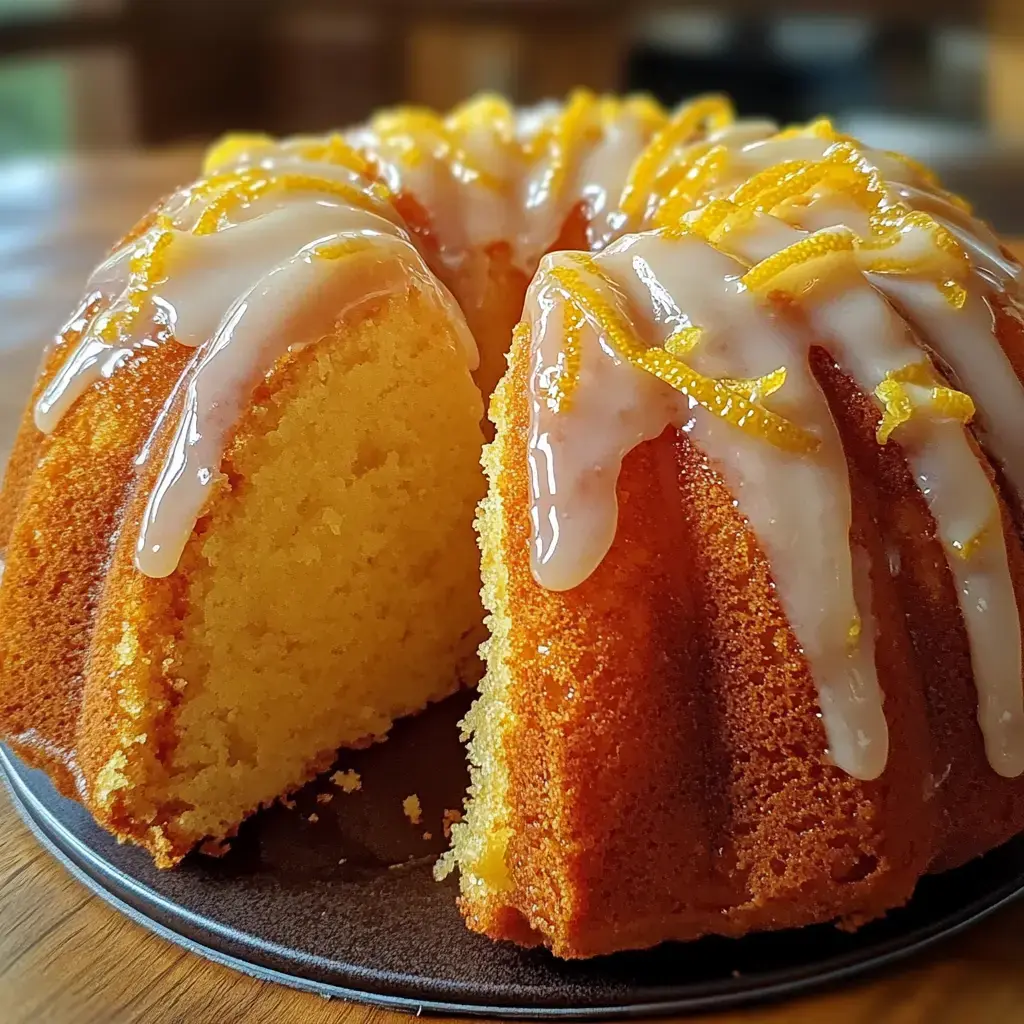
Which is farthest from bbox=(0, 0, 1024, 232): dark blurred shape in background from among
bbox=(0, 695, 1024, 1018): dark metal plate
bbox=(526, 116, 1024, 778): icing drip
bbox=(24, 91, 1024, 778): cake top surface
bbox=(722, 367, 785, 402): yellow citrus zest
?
bbox=(0, 695, 1024, 1018): dark metal plate

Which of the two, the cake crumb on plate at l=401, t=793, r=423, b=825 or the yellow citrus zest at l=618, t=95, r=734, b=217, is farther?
the yellow citrus zest at l=618, t=95, r=734, b=217

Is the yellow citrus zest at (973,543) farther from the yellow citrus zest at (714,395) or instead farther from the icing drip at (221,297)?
the icing drip at (221,297)

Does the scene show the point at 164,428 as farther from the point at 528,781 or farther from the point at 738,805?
the point at 738,805

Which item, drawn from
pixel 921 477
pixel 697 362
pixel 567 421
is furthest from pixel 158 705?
pixel 921 477

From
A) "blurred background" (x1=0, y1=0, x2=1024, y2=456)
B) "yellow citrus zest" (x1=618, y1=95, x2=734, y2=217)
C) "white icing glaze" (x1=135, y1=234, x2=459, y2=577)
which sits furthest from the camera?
"blurred background" (x1=0, y1=0, x2=1024, y2=456)

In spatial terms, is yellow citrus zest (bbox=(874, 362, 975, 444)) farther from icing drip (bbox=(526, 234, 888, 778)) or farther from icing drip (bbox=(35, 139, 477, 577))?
icing drip (bbox=(35, 139, 477, 577))

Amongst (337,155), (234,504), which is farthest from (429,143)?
(234,504)

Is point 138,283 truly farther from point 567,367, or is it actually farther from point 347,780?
point 347,780
